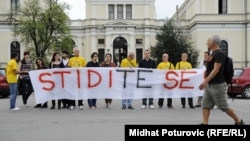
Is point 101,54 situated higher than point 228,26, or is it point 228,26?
point 228,26

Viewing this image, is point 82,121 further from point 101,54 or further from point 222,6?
point 222,6

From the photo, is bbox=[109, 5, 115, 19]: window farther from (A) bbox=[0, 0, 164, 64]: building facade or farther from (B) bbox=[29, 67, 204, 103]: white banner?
(B) bbox=[29, 67, 204, 103]: white banner

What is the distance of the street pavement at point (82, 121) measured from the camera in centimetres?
948

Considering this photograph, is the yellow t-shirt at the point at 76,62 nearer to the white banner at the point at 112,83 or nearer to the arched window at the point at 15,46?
the white banner at the point at 112,83

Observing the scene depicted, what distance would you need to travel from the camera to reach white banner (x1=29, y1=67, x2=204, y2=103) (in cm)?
1562

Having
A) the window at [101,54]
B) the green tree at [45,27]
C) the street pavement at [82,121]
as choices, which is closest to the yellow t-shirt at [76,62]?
the street pavement at [82,121]

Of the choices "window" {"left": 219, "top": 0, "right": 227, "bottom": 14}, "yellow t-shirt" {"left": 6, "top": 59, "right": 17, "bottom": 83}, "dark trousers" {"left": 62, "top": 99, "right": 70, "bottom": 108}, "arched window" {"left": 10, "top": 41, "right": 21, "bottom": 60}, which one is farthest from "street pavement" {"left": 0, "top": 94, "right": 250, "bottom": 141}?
"window" {"left": 219, "top": 0, "right": 227, "bottom": 14}

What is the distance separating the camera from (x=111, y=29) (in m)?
69.8

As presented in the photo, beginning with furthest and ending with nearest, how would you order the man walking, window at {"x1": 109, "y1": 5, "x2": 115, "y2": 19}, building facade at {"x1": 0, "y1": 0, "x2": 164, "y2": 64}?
window at {"x1": 109, "y1": 5, "x2": 115, "y2": 19}
building facade at {"x1": 0, "y1": 0, "x2": 164, "y2": 64}
the man walking

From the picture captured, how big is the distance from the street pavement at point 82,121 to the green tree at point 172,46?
41.4 m

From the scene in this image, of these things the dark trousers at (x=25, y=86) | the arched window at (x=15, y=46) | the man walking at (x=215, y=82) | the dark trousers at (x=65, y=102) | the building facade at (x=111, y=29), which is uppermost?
the building facade at (x=111, y=29)

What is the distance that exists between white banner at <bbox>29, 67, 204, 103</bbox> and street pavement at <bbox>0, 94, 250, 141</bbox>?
27.3 inches

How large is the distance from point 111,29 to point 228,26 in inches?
708

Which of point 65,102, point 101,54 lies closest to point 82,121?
point 65,102
